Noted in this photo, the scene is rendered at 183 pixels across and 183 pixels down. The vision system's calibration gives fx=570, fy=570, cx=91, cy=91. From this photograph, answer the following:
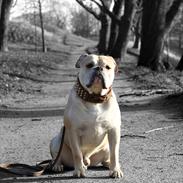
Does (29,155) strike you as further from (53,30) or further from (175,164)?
(53,30)

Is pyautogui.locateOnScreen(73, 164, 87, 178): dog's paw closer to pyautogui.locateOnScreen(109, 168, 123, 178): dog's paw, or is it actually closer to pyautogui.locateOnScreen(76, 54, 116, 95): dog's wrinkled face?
pyautogui.locateOnScreen(109, 168, 123, 178): dog's paw

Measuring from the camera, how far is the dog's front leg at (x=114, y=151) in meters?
6.32

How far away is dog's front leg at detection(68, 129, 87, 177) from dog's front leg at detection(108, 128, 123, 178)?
0.33 metres

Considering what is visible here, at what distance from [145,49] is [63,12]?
9065 cm

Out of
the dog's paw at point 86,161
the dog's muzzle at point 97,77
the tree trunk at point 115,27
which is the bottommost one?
the tree trunk at point 115,27

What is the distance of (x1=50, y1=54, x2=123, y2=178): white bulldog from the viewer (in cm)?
604

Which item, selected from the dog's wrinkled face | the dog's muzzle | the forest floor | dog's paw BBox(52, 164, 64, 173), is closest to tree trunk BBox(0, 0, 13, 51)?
the forest floor

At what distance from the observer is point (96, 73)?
593 centimetres

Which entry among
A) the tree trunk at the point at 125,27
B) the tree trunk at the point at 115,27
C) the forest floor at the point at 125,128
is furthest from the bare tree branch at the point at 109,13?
the forest floor at the point at 125,128

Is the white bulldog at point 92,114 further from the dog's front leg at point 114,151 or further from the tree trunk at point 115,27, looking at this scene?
the tree trunk at point 115,27

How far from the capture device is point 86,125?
617 centimetres

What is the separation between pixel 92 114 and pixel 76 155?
525 millimetres

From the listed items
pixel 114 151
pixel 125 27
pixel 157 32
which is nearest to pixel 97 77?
pixel 114 151

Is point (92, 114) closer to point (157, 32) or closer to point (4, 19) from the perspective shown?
point (157, 32)
